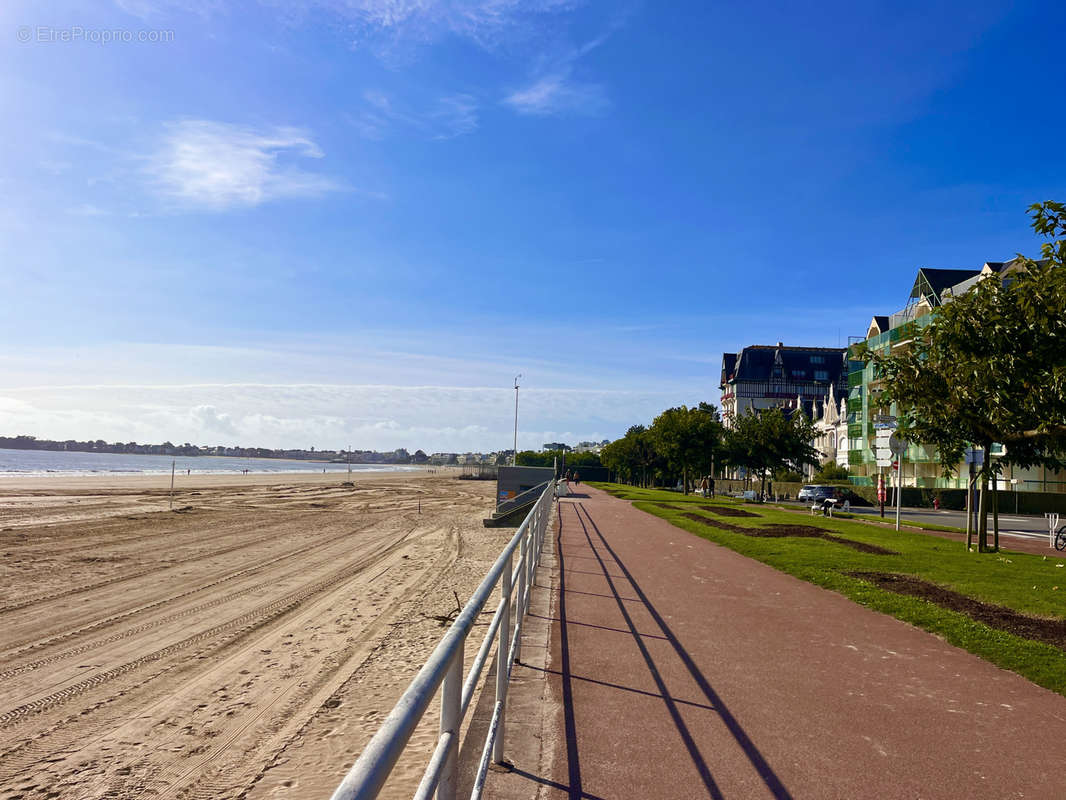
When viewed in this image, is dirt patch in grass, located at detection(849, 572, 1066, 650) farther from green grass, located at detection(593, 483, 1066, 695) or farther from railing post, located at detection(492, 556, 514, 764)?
railing post, located at detection(492, 556, 514, 764)

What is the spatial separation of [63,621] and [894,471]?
52.8 metres

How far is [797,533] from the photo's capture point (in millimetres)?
20516

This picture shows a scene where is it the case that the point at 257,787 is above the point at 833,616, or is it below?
below

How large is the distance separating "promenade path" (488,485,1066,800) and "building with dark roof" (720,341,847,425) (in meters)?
116

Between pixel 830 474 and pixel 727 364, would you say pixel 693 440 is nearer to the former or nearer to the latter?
pixel 830 474

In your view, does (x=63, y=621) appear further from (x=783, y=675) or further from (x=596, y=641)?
(x=783, y=675)

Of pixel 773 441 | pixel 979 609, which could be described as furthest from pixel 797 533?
pixel 773 441

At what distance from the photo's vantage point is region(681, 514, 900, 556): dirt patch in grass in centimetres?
1658

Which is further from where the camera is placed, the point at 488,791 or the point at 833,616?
the point at 833,616

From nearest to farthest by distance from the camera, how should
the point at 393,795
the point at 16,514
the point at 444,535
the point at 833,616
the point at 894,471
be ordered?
the point at 393,795, the point at 833,616, the point at 444,535, the point at 16,514, the point at 894,471

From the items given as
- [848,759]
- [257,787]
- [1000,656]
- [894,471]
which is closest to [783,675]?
[848,759]

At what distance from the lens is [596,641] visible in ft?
24.1

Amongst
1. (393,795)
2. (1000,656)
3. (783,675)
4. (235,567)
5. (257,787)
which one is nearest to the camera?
(393,795)

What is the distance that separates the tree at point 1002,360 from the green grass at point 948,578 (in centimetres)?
231
